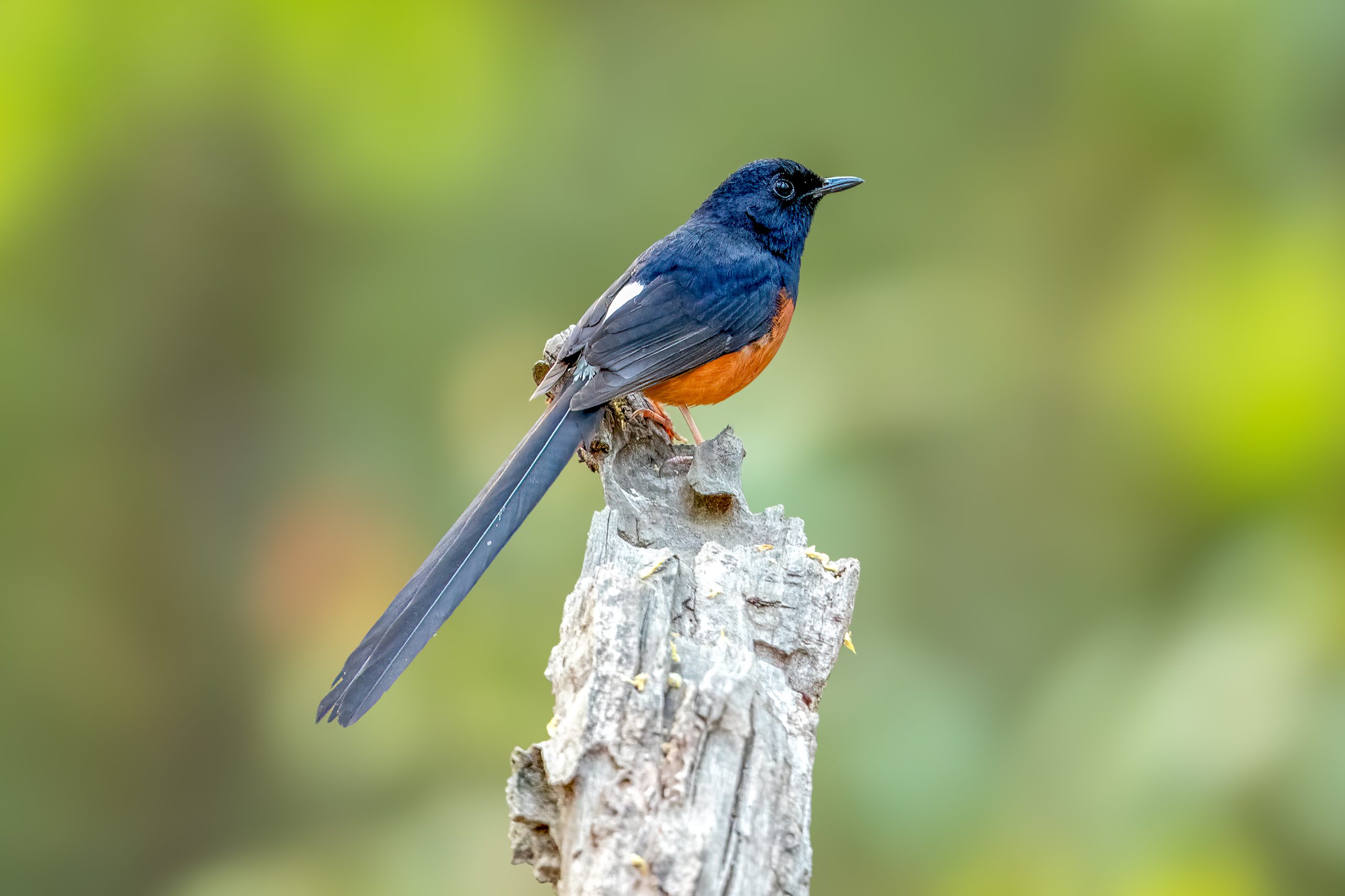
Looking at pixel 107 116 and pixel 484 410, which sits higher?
pixel 107 116

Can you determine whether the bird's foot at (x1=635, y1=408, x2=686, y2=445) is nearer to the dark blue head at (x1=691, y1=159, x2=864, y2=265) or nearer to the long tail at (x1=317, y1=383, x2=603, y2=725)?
the long tail at (x1=317, y1=383, x2=603, y2=725)

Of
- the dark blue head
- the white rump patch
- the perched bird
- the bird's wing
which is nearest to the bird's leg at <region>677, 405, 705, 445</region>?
the perched bird

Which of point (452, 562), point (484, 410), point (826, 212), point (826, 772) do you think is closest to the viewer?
point (452, 562)

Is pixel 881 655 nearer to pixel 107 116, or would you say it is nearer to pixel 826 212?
pixel 826 212

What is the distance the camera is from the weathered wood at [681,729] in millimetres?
1764

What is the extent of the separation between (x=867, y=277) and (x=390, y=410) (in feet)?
8.08

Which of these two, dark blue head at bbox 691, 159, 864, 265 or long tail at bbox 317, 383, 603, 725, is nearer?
long tail at bbox 317, 383, 603, 725

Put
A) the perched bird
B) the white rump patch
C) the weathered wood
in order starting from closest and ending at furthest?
the weathered wood → the perched bird → the white rump patch

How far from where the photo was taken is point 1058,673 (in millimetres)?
4828

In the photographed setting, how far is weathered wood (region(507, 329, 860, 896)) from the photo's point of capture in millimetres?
1764

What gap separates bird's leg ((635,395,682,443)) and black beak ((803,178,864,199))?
97 cm

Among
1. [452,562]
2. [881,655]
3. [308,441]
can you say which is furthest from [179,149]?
[881,655]

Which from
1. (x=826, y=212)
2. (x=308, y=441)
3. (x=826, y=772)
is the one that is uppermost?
(x=826, y=212)

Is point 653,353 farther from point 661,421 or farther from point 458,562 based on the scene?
point 458,562
